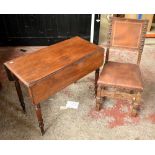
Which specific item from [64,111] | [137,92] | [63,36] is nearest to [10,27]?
[63,36]

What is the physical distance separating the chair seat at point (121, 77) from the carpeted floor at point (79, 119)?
0.41 meters

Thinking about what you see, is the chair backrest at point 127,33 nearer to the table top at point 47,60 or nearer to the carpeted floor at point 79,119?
the table top at point 47,60

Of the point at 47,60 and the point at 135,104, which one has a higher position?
the point at 47,60

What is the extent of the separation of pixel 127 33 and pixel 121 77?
0.48 metres

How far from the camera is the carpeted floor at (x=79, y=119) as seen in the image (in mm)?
1800

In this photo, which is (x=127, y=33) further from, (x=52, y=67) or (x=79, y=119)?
(x=79, y=119)

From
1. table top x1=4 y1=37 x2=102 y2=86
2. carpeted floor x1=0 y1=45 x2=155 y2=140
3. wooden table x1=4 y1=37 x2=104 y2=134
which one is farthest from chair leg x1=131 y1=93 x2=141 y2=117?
table top x1=4 y1=37 x2=102 y2=86

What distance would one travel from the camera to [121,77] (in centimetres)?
181

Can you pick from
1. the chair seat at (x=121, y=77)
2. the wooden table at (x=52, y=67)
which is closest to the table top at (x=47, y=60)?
the wooden table at (x=52, y=67)

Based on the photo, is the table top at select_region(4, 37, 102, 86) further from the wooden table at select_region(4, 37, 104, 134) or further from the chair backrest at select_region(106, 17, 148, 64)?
the chair backrest at select_region(106, 17, 148, 64)

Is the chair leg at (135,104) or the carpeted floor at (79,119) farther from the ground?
the chair leg at (135,104)

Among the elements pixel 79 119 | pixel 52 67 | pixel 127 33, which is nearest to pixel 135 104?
pixel 79 119

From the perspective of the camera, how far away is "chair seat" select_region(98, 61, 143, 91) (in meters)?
1.73

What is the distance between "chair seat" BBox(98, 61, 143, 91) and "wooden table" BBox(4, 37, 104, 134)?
13cm
